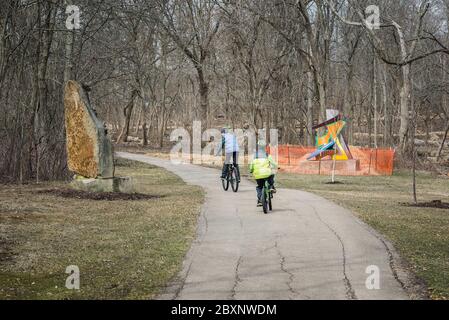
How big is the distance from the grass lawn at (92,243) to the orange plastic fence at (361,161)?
14718mm

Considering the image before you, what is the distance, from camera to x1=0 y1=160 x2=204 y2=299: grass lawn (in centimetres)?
759

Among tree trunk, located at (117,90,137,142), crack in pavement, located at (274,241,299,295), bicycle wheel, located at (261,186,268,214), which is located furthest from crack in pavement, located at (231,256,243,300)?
tree trunk, located at (117,90,137,142)

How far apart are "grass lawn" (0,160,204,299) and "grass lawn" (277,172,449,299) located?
361 cm

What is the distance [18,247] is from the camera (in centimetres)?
973

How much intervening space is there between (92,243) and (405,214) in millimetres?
8035

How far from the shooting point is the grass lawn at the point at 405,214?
9.09m

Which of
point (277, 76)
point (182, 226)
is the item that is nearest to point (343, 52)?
point (277, 76)

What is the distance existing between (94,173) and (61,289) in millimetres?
10043

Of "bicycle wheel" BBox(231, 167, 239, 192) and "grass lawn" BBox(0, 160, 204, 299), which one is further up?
"bicycle wheel" BBox(231, 167, 239, 192)

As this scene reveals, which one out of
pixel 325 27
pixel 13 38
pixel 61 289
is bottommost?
pixel 61 289

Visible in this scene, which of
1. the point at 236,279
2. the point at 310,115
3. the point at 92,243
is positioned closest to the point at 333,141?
the point at 310,115

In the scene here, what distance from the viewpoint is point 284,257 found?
9219 mm

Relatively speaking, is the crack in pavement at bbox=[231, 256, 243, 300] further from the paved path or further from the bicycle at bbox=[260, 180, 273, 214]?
the bicycle at bbox=[260, 180, 273, 214]
